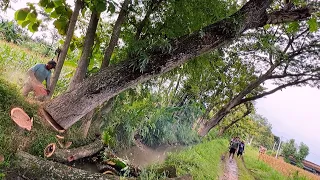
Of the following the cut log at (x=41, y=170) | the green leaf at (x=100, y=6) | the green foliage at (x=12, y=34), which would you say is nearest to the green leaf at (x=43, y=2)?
the green leaf at (x=100, y=6)

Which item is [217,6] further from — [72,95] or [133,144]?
[133,144]

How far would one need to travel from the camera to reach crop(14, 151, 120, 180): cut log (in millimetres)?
4027

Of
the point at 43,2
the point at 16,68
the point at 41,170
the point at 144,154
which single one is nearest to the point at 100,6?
the point at 43,2

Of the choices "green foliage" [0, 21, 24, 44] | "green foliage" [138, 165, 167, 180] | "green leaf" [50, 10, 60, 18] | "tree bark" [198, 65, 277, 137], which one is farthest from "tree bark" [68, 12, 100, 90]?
"tree bark" [198, 65, 277, 137]

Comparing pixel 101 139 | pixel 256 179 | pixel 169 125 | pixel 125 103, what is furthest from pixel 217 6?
pixel 256 179

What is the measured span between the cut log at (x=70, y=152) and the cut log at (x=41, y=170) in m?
0.48

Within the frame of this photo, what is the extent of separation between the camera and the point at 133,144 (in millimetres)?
7082

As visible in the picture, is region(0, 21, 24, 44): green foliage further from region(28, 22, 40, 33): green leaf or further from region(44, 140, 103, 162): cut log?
region(44, 140, 103, 162): cut log

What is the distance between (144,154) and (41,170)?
11.4 ft

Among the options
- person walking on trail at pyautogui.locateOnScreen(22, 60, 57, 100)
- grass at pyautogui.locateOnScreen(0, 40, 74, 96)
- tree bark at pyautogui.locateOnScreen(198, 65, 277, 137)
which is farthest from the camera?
tree bark at pyautogui.locateOnScreen(198, 65, 277, 137)

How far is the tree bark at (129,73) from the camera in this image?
4.78 meters

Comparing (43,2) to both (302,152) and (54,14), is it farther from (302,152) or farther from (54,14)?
(302,152)

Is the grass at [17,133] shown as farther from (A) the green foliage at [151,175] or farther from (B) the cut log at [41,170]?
(A) the green foliage at [151,175]

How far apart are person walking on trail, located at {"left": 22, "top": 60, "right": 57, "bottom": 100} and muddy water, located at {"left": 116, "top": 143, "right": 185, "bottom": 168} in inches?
84.5
